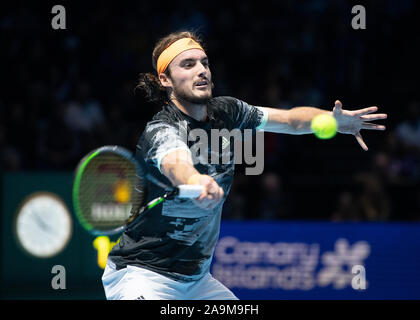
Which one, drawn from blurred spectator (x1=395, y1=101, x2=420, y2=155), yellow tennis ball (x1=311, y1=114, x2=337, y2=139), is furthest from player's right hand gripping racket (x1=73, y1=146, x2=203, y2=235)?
blurred spectator (x1=395, y1=101, x2=420, y2=155)

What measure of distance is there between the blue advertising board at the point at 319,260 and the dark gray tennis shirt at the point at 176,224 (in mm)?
4595

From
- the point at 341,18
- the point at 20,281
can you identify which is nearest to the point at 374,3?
the point at 341,18

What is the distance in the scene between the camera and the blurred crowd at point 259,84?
10875mm

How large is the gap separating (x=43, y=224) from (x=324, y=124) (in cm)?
588

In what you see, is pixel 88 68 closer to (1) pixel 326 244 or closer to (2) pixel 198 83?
(1) pixel 326 244

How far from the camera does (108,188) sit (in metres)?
5.00

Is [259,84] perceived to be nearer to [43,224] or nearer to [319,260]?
[319,260]

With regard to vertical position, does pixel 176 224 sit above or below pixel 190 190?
below

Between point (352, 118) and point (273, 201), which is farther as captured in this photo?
point (273, 201)

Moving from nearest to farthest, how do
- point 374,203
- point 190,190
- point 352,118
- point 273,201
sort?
1. point 190,190
2. point 352,118
3. point 374,203
4. point 273,201

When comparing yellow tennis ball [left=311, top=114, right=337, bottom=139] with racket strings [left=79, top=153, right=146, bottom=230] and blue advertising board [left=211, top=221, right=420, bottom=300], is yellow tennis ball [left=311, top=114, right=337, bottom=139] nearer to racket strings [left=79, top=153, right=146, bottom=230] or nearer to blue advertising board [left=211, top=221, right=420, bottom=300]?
racket strings [left=79, top=153, right=146, bottom=230]

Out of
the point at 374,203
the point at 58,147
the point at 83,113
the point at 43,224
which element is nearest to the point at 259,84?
the point at 83,113

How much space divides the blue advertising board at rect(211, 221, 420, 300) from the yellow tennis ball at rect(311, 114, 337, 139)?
4207mm

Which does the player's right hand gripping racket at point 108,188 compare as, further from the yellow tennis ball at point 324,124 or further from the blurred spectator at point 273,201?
the blurred spectator at point 273,201
